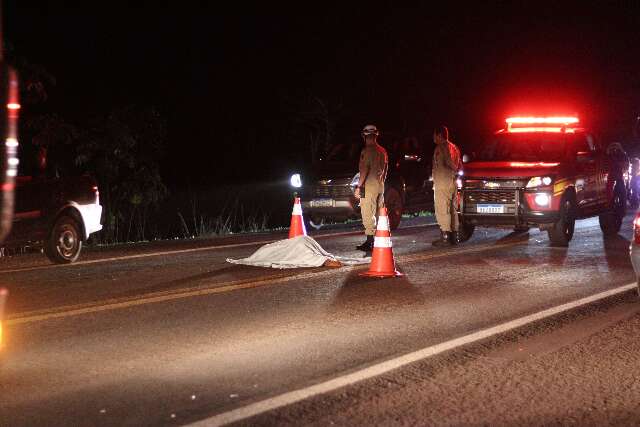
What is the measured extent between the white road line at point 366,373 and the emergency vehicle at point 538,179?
5.77 m

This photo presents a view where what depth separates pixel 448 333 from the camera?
8547 millimetres

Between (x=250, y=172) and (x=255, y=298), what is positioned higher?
(x=250, y=172)

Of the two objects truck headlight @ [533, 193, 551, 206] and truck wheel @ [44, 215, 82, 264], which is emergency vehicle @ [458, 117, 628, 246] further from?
truck wheel @ [44, 215, 82, 264]

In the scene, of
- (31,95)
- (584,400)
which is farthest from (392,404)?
(31,95)

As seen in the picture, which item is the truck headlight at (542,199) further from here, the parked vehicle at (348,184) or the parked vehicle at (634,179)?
the parked vehicle at (634,179)

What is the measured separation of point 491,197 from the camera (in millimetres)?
15938

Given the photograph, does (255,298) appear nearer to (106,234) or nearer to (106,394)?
(106,394)

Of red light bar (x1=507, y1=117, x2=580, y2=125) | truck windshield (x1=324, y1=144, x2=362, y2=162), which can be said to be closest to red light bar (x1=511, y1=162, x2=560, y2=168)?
red light bar (x1=507, y1=117, x2=580, y2=125)

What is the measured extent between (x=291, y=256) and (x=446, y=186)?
3.87m

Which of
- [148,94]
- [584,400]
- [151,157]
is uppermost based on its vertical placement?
[148,94]

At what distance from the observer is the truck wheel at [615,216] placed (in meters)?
18.3

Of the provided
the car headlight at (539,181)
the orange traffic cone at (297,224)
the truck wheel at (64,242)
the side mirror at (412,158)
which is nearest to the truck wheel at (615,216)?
the car headlight at (539,181)

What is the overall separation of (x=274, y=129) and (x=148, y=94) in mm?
10566

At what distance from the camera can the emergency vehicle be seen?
1562 cm
